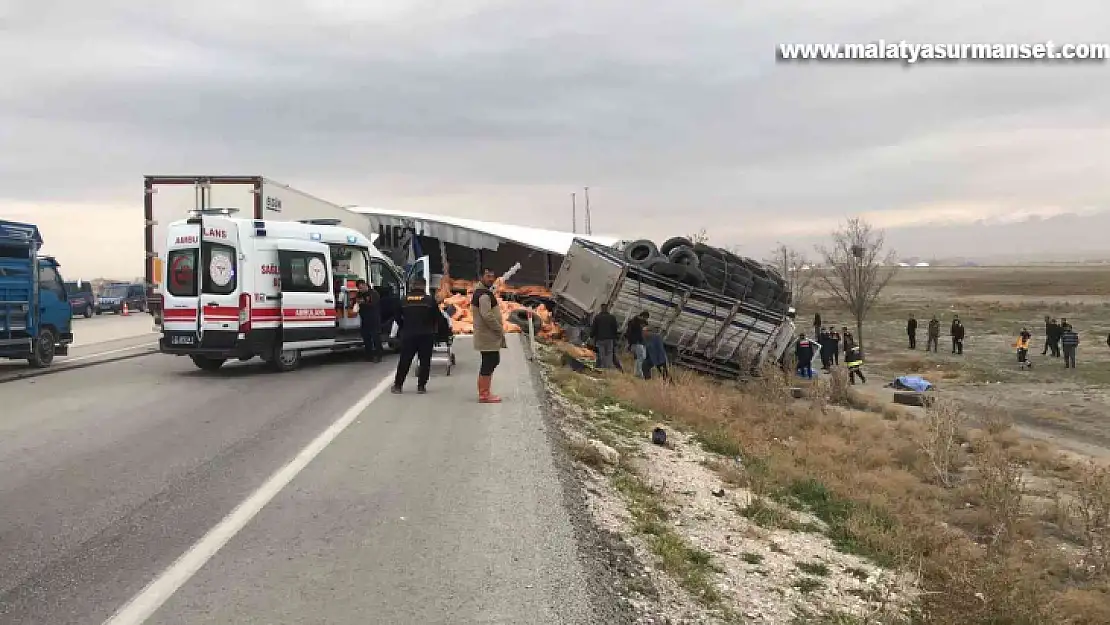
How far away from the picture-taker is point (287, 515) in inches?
230

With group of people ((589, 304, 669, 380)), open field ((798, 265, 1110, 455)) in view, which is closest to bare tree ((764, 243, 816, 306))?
open field ((798, 265, 1110, 455))

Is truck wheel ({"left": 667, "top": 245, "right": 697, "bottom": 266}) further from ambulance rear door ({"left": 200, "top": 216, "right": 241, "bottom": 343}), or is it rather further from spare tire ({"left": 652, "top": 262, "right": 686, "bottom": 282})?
ambulance rear door ({"left": 200, "top": 216, "right": 241, "bottom": 343})

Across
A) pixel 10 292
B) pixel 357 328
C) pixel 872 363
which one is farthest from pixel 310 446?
pixel 872 363

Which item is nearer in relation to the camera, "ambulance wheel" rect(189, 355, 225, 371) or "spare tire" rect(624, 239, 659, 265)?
"ambulance wheel" rect(189, 355, 225, 371)

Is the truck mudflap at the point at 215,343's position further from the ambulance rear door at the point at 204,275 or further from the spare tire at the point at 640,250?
the spare tire at the point at 640,250

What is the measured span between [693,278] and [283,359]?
9.70 meters

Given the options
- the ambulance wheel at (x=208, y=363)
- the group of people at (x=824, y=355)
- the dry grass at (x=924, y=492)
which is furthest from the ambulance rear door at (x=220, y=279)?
the group of people at (x=824, y=355)

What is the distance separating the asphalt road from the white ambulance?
2732 mm

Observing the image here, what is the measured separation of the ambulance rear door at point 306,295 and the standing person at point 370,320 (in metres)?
0.63

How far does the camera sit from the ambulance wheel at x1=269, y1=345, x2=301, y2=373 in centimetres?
1410

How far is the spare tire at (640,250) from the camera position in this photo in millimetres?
20672

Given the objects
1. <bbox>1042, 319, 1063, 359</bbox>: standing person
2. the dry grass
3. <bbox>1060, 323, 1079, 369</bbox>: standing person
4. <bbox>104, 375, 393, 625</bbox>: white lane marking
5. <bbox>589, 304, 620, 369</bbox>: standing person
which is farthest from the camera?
<bbox>1042, 319, 1063, 359</bbox>: standing person

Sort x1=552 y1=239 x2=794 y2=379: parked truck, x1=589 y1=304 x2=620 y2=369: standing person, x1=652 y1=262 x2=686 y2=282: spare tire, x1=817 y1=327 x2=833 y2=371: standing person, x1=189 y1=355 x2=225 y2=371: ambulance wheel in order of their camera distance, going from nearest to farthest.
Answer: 1. x1=189 y1=355 x2=225 y2=371: ambulance wheel
2. x1=589 y1=304 x2=620 y2=369: standing person
3. x1=552 y1=239 x2=794 y2=379: parked truck
4. x1=652 y1=262 x2=686 y2=282: spare tire
5. x1=817 y1=327 x2=833 y2=371: standing person

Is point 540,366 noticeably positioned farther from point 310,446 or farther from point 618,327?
point 310,446
